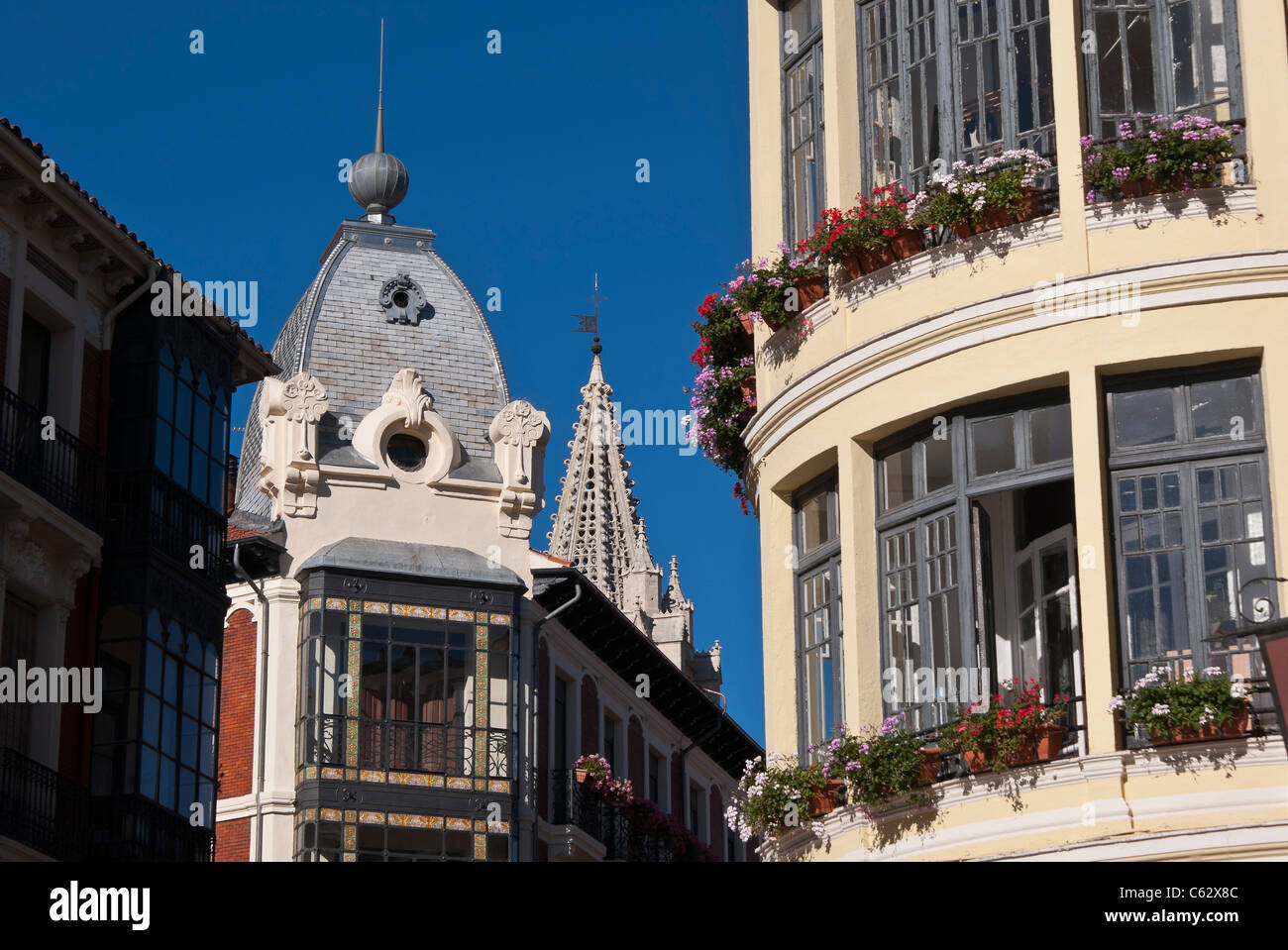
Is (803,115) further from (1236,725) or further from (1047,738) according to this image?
(1236,725)

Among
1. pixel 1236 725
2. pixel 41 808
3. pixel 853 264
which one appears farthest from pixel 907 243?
pixel 41 808

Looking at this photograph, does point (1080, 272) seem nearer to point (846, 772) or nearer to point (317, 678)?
point (846, 772)

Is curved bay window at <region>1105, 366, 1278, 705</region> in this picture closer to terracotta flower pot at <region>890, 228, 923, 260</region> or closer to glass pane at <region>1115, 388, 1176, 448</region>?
glass pane at <region>1115, 388, 1176, 448</region>

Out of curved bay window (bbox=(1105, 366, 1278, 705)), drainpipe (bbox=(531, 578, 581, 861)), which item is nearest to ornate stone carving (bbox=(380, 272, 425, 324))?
drainpipe (bbox=(531, 578, 581, 861))

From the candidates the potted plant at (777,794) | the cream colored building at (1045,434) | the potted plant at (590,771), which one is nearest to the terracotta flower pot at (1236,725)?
the cream colored building at (1045,434)

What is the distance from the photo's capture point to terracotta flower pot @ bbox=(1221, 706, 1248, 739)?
1791 cm

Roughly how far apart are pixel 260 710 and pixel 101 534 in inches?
415

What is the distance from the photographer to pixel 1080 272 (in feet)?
64.0

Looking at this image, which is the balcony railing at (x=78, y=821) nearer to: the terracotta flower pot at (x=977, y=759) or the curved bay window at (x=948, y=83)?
the curved bay window at (x=948, y=83)

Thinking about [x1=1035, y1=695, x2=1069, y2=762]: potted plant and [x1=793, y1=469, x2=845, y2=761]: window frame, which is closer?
[x1=1035, y1=695, x2=1069, y2=762]: potted plant

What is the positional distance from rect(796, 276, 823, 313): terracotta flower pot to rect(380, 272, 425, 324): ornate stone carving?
2759cm

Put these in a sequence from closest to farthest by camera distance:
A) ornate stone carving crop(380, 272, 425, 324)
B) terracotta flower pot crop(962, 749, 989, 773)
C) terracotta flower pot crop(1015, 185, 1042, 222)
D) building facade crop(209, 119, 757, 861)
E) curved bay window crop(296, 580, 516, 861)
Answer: terracotta flower pot crop(962, 749, 989, 773) → terracotta flower pot crop(1015, 185, 1042, 222) → curved bay window crop(296, 580, 516, 861) → building facade crop(209, 119, 757, 861) → ornate stone carving crop(380, 272, 425, 324)
